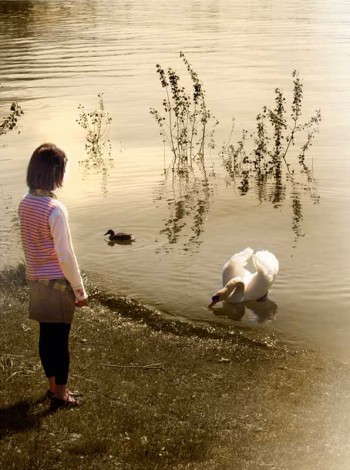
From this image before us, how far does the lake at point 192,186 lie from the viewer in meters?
11.0

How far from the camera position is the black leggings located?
656cm

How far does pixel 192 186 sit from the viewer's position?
1722 cm

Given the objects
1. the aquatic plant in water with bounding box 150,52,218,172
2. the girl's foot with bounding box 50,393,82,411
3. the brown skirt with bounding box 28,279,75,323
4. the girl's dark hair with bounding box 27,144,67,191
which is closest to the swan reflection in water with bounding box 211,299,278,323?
the girl's foot with bounding box 50,393,82,411

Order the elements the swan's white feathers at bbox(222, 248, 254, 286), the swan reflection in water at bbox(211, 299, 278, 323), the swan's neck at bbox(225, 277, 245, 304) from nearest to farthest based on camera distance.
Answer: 1. the swan reflection in water at bbox(211, 299, 278, 323)
2. the swan's neck at bbox(225, 277, 245, 304)
3. the swan's white feathers at bbox(222, 248, 254, 286)

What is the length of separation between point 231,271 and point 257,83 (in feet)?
70.4

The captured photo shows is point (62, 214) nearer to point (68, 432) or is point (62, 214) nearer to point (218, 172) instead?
point (68, 432)

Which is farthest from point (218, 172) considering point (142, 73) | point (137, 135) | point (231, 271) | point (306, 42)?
point (306, 42)

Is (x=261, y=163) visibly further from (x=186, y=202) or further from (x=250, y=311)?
(x=250, y=311)

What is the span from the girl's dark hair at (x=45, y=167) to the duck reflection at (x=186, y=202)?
6.72m

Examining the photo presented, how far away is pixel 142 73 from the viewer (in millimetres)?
34812

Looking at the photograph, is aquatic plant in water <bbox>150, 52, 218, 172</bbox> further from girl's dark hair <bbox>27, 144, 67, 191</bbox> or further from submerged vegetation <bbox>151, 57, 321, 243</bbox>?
girl's dark hair <bbox>27, 144, 67, 191</bbox>

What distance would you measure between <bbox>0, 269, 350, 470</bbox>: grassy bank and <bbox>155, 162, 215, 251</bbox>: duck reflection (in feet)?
13.3

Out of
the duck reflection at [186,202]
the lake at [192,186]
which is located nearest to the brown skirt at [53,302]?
the lake at [192,186]

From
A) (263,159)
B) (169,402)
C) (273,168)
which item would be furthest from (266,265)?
(263,159)
